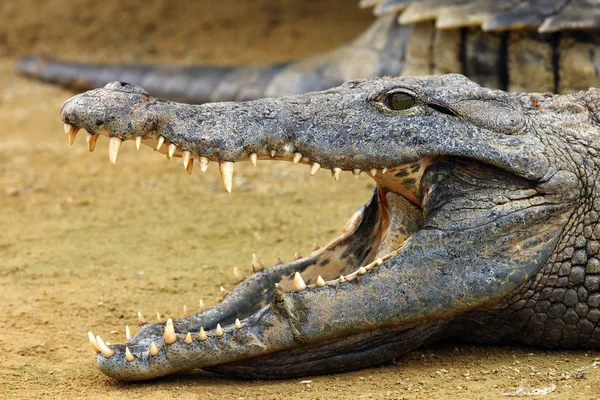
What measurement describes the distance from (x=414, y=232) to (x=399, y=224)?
3.8 inches

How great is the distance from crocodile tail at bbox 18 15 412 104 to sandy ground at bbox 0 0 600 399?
100 cm

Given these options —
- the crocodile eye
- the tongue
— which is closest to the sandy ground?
the tongue

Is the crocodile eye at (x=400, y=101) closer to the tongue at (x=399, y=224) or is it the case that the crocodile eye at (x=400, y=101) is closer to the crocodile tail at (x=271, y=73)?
the tongue at (x=399, y=224)

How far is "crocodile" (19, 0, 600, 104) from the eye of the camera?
24.1ft

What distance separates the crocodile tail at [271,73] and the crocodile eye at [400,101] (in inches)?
192

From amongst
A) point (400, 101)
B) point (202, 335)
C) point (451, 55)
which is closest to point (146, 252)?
point (202, 335)

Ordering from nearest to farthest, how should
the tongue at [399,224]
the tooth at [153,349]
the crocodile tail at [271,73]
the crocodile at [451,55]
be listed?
the tooth at [153,349] → the tongue at [399,224] → the crocodile at [451,55] → the crocodile tail at [271,73]

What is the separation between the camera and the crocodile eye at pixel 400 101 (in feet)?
11.8

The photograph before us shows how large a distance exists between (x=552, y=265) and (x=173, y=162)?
16.0 feet

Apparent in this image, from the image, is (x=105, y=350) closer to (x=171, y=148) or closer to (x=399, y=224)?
(x=171, y=148)

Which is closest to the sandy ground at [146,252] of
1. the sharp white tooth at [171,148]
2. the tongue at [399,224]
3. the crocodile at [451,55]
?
the tongue at [399,224]

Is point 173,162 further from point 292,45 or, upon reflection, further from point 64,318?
point 292,45

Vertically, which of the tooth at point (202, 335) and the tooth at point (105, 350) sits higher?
the tooth at point (202, 335)

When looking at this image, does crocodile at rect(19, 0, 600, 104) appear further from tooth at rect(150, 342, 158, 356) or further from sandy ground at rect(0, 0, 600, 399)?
tooth at rect(150, 342, 158, 356)
